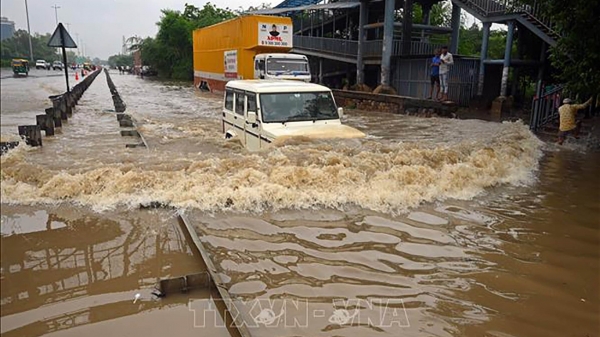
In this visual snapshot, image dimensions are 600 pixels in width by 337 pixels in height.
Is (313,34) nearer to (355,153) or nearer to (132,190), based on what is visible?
(355,153)

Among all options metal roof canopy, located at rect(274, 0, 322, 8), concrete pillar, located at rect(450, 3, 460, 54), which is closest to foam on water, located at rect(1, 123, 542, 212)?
concrete pillar, located at rect(450, 3, 460, 54)

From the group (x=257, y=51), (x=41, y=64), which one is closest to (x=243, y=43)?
A: (x=257, y=51)

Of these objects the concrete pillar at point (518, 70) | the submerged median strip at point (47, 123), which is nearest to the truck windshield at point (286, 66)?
the submerged median strip at point (47, 123)

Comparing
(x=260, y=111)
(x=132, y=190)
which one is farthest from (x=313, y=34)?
(x=132, y=190)

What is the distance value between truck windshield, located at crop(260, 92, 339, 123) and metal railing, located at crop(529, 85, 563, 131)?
719 centimetres

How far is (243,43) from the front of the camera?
2158 centimetres

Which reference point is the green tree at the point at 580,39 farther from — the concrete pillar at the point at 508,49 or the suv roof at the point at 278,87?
the concrete pillar at the point at 508,49

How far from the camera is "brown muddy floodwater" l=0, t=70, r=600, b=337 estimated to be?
330 centimetres

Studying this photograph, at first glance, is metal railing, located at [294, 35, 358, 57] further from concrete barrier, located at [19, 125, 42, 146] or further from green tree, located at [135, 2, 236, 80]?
green tree, located at [135, 2, 236, 80]

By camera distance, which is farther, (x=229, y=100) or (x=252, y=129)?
(x=229, y=100)

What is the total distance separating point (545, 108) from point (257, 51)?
12.9 metres

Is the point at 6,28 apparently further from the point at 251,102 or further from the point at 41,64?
the point at 41,64

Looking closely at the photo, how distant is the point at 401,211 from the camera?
225 inches

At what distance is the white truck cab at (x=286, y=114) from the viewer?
25.8 ft
